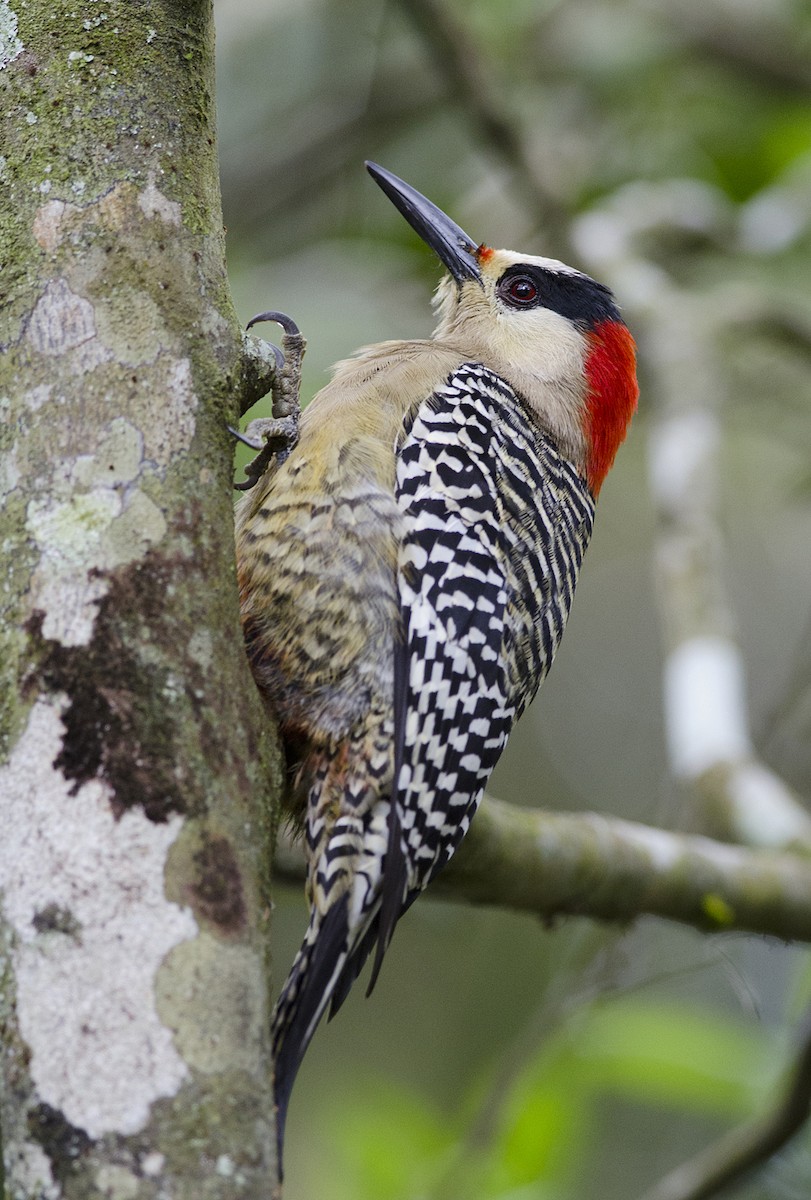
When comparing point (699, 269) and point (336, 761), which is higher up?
point (699, 269)

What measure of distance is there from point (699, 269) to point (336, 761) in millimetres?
3704

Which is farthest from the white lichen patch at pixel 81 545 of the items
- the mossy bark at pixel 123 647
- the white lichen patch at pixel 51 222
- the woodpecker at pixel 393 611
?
the woodpecker at pixel 393 611

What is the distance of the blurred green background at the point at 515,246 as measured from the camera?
11.3 ft

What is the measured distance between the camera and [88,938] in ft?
4.33

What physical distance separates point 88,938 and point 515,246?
4273 mm

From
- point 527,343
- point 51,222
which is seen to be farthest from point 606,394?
point 51,222

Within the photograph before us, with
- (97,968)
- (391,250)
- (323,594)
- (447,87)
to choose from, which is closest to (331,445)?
(323,594)

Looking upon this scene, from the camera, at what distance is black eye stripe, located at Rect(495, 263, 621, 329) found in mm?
3383

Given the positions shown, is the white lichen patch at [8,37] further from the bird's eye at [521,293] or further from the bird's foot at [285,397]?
the bird's eye at [521,293]

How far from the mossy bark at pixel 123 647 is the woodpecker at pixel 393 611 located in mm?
568

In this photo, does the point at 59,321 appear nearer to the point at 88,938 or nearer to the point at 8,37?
the point at 8,37

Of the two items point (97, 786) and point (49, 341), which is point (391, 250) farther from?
point (97, 786)

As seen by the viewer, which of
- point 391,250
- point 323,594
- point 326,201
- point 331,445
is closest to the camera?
point 323,594

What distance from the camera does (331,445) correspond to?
2631 mm
